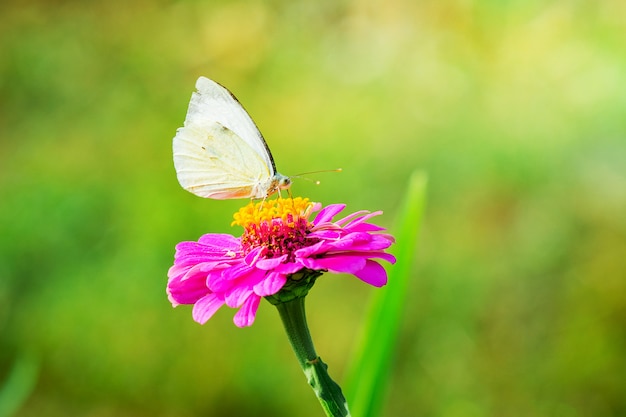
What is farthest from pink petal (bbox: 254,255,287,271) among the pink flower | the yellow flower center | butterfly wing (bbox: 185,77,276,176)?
butterfly wing (bbox: 185,77,276,176)

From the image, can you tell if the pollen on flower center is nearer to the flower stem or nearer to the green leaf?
the flower stem

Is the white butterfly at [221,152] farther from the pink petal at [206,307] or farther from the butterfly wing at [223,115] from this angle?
the pink petal at [206,307]

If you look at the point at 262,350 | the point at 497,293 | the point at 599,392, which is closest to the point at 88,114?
the point at 262,350

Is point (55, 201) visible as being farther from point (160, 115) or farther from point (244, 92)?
point (244, 92)

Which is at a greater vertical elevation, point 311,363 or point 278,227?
point 278,227

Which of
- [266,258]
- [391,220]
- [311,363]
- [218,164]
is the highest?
[391,220]

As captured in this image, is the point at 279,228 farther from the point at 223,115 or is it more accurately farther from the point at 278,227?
the point at 223,115

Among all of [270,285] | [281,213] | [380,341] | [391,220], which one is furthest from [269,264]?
[391,220]
